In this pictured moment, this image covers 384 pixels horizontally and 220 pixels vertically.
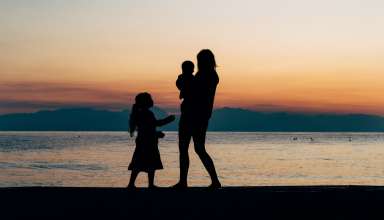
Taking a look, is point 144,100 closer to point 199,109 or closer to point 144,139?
point 144,139

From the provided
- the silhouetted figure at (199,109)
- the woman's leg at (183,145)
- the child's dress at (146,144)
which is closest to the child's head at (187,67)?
the silhouetted figure at (199,109)

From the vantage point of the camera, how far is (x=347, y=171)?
184ft

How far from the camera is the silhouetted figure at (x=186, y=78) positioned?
9.23 metres

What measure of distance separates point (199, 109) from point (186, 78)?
0.50 metres

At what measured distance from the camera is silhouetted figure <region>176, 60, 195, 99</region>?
9234 mm

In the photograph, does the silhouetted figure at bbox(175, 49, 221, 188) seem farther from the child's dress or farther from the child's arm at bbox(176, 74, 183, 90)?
the child's dress

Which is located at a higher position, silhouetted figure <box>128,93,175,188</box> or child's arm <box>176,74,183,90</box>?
child's arm <box>176,74,183,90</box>

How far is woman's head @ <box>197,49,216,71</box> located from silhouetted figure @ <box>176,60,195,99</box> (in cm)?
16

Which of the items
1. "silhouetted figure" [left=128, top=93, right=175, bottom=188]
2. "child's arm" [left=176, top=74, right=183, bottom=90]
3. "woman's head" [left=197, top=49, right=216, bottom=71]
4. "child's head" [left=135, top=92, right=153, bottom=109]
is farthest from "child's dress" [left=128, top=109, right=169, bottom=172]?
"woman's head" [left=197, top=49, right=216, bottom=71]

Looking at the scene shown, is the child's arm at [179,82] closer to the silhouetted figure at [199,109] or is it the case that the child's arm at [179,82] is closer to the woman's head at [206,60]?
the silhouetted figure at [199,109]
